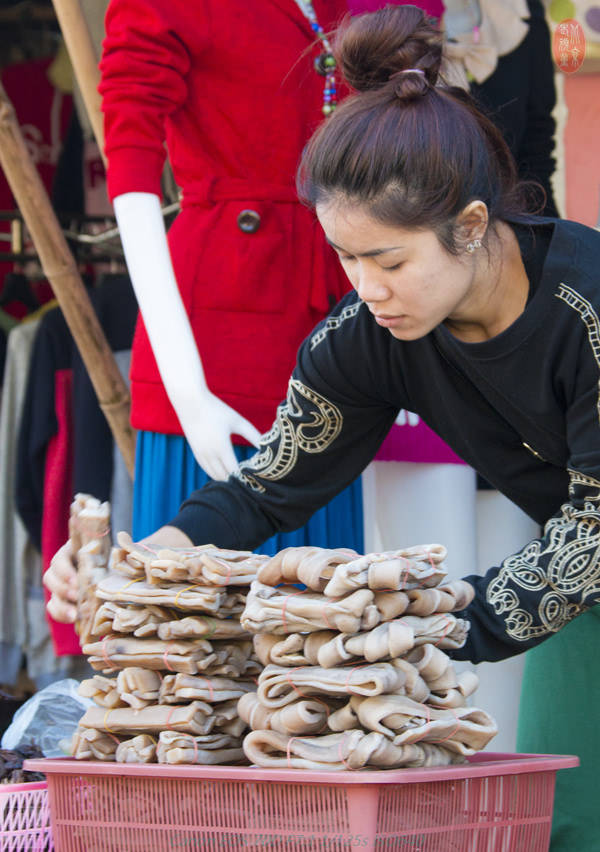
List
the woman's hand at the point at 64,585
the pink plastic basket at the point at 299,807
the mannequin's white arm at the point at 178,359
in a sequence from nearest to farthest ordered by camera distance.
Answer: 1. the pink plastic basket at the point at 299,807
2. the woman's hand at the point at 64,585
3. the mannequin's white arm at the point at 178,359

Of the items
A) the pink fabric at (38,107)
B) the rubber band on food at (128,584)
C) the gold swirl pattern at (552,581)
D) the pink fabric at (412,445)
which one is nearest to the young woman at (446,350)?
the gold swirl pattern at (552,581)

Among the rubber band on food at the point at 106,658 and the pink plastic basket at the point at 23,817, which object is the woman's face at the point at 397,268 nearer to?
the rubber band on food at the point at 106,658

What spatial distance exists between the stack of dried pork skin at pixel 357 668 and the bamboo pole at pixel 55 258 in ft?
3.68

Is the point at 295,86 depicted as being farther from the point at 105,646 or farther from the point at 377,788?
the point at 377,788

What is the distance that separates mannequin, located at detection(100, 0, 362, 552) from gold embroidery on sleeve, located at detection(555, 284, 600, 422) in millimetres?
556

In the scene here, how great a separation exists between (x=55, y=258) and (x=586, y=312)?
3.84 feet

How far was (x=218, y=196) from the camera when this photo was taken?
1.75 meters

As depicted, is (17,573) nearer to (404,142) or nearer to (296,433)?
(296,433)

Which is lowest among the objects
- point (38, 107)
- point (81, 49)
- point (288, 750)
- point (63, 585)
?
point (288, 750)

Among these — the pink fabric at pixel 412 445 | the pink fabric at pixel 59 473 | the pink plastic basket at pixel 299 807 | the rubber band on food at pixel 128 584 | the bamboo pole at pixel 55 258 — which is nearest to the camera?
the pink plastic basket at pixel 299 807

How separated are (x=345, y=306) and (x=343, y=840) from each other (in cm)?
72

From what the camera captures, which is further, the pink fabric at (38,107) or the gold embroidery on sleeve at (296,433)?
the pink fabric at (38,107)

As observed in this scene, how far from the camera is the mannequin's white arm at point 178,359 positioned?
160 centimetres

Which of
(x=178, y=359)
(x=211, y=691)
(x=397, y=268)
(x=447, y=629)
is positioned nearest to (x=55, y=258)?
(x=178, y=359)
